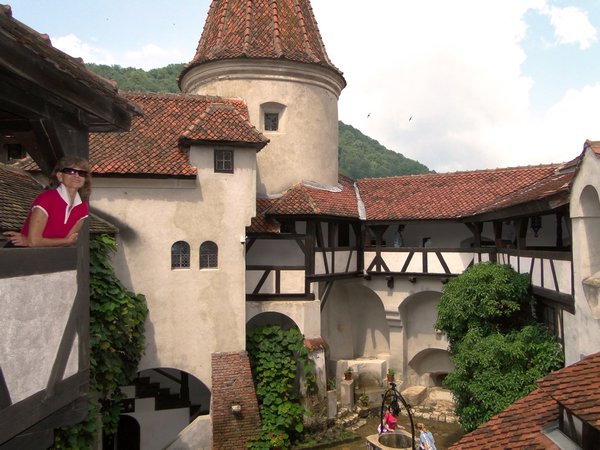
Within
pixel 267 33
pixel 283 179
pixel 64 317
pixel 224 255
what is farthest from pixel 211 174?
pixel 64 317

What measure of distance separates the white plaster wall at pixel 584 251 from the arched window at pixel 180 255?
850 centimetres

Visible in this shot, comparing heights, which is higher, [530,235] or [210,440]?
[530,235]

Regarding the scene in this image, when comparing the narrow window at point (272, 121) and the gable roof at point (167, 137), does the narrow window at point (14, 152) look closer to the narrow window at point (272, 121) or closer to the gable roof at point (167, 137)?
the gable roof at point (167, 137)

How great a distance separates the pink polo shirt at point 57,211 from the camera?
426 centimetres

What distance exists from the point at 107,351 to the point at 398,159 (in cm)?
5734

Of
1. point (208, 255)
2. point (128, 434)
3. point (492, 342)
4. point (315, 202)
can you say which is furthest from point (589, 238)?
point (128, 434)

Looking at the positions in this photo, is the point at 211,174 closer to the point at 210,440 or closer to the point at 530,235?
the point at 210,440

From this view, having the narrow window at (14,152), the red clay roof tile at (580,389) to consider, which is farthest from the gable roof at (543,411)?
the narrow window at (14,152)

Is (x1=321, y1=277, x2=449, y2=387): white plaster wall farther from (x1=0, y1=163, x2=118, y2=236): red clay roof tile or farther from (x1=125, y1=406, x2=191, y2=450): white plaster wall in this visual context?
(x1=0, y1=163, x2=118, y2=236): red clay roof tile

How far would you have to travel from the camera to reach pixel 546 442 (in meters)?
6.10

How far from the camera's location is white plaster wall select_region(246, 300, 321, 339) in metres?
14.0

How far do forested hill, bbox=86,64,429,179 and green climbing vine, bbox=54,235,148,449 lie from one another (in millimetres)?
42319

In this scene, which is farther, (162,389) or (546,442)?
(162,389)

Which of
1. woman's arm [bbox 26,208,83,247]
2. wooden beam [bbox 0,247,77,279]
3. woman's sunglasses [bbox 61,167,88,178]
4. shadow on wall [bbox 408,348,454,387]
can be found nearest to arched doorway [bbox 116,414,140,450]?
shadow on wall [bbox 408,348,454,387]
